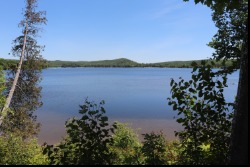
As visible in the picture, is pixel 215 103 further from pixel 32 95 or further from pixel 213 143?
pixel 32 95

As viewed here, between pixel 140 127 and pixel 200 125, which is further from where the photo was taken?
pixel 140 127

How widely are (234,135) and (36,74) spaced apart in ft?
97.2

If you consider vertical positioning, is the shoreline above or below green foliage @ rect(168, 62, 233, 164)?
below

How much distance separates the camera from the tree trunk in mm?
4074

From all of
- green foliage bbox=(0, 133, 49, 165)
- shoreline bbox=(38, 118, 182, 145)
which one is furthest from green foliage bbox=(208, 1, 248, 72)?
shoreline bbox=(38, 118, 182, 145)

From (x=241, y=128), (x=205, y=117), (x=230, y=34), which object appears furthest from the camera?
(x=230, y=34)

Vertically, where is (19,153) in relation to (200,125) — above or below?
below

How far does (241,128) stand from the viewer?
418cm

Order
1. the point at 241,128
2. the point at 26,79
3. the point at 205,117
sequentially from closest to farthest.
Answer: the point at 241,128 < the point at 205,117 < the point at 26,79

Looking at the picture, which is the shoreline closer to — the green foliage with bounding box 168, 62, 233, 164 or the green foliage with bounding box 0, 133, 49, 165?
the green foliage with bounding box 0, 133, 49, 165

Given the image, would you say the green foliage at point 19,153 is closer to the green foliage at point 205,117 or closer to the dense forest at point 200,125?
the dense forest at point 200,125

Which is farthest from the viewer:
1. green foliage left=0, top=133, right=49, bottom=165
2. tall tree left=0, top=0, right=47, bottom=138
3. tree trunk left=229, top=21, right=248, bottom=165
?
tall tree left=0, top=0, right=47, bottom=138

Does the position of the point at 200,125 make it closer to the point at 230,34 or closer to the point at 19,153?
the point at 230,34

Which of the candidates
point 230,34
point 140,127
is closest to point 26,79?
point 140,127
